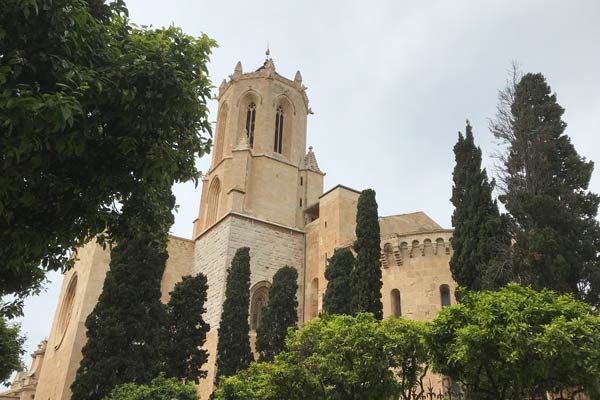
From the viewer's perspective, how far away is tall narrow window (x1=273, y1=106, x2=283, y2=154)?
29.6m

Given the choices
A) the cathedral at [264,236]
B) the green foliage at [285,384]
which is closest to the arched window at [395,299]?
the cathedral at [264,236]

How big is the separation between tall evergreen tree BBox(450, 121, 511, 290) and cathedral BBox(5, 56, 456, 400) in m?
2.91

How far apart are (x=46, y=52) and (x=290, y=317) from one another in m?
14.3

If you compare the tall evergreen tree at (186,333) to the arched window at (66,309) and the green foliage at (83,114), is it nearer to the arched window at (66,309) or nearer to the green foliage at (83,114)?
the arched window at (66,309)

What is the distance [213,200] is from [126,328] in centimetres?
1385

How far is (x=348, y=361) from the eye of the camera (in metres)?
10.0

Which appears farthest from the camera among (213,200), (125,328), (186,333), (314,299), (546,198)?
(213,200)

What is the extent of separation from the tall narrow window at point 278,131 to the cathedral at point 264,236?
6 cm

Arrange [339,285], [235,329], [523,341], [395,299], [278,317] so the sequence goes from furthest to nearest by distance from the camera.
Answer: [395,299], [278,317], [235,329], [339,285], [523,341]

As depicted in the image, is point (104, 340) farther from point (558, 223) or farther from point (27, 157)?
point (558, 223)

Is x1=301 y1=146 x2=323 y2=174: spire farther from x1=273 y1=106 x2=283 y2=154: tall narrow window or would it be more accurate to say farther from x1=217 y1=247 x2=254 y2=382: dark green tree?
x1=217 y1=247 x2=254 y2=382: dark green tree

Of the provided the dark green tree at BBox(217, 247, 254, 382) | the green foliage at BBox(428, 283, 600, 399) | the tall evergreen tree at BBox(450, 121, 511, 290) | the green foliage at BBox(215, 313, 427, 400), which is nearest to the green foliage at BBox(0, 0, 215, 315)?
the green foliage at BBox(428, 283, 600, 399)

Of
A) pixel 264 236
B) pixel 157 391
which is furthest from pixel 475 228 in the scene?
pixel 264 236

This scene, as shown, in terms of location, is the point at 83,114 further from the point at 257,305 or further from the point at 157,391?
the point at 257,305
